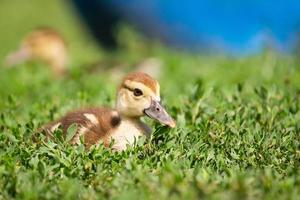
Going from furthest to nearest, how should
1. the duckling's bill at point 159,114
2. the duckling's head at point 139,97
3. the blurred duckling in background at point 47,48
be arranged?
1. the blurred duckling in background at point 47,48
2. the duckling's head at point 139,97
3. the duckling's bill at point 159,114

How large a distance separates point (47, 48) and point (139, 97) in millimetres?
5904

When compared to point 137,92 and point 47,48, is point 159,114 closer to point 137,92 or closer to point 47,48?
point 137,92

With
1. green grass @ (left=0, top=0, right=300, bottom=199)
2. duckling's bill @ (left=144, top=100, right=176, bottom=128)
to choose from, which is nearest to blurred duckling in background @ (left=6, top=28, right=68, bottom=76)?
green grass @ (left=0, top=0, right=300, bottom=199)

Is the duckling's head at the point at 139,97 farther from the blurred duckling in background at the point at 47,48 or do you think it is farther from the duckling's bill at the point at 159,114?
the blurred duckling in background at the point at 47,48

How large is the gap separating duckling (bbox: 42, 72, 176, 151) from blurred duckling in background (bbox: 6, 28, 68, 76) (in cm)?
535

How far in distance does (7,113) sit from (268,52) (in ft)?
12.2

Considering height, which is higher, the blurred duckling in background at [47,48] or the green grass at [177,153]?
the blurred duckling in background at [47,48]

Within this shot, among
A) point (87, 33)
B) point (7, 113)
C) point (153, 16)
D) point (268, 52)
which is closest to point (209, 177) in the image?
point (7, 113)

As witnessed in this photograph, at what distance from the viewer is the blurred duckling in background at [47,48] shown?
10.5m

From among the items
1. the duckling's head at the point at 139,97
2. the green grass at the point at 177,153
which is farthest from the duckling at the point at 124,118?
the green grass at the point at 177,153

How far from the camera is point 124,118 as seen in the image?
499 centimetres

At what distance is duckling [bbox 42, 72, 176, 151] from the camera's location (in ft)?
15.7

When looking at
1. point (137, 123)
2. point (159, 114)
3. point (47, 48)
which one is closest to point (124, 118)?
point (137, 123)

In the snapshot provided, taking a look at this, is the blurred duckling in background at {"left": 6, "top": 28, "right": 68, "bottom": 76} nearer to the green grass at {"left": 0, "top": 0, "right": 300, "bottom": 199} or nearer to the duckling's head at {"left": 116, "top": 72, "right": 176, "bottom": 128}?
the green grass at {"left": 0, "top": 0, "right": 300, "bottom": 199}
